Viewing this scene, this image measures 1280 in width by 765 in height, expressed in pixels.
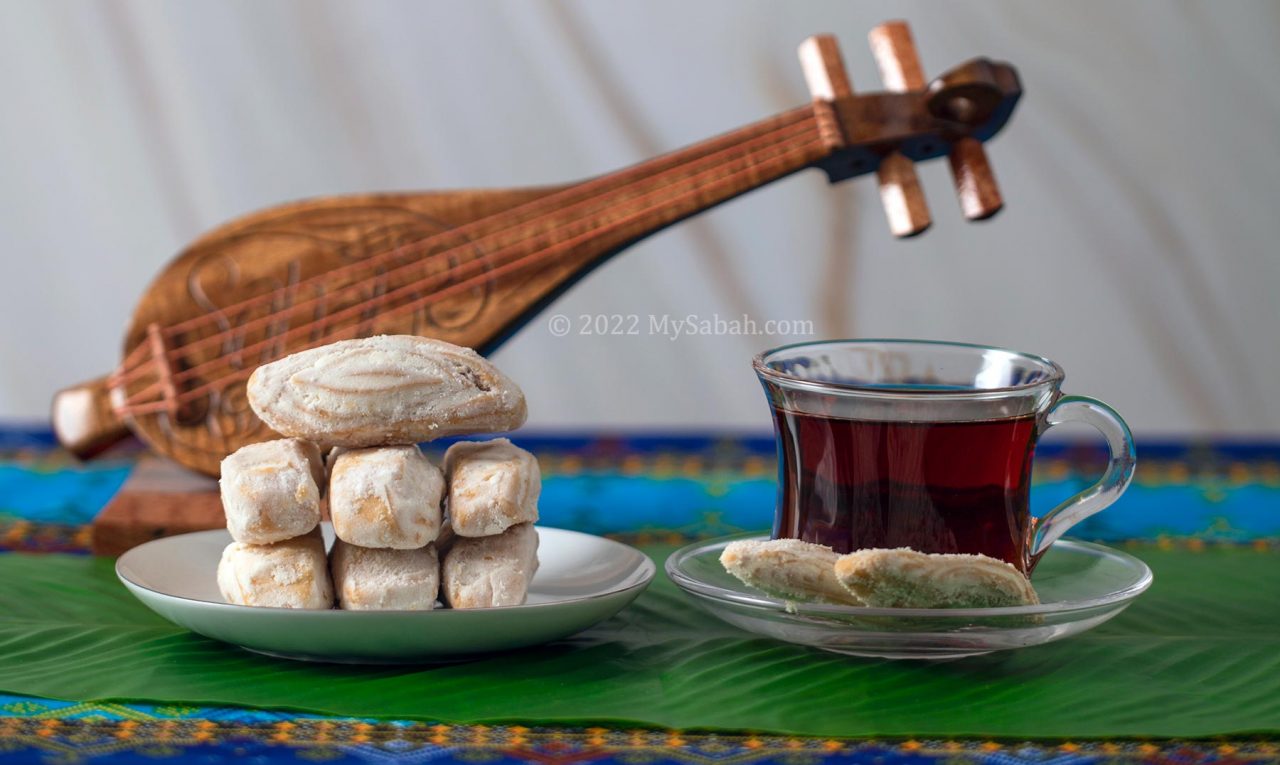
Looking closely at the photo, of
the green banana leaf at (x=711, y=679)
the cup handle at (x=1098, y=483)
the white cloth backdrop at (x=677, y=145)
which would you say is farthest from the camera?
the white cloth backdrop at (x=677, y=145)

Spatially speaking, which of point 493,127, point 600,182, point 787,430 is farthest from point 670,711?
point 493,127

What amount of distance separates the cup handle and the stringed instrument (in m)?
0.31

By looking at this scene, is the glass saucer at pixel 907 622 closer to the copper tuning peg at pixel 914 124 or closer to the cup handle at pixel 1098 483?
the cup handle at pixel 1098 483

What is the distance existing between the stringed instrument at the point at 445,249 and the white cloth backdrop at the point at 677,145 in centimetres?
102

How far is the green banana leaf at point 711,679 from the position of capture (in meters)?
0.57

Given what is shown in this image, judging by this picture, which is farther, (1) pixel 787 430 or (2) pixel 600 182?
(2) pixel 600 182

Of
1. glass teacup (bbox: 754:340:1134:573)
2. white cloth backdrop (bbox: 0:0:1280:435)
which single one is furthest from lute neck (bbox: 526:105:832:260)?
white cloth backdrop (bbox: 0:0:1280:435)

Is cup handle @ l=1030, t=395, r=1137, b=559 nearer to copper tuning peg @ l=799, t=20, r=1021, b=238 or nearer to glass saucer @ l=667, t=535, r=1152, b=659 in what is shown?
glass saucer @ l=667, t=535, r=1152, b=659

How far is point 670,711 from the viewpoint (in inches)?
22.7

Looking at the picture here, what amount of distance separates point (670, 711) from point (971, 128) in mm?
574

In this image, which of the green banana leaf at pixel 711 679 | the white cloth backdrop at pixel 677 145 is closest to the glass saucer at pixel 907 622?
the green banana leaf at pixel 711 679

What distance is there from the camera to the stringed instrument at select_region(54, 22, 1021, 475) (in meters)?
1.00

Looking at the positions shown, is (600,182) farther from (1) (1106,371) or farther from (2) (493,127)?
(1) (1106,371)

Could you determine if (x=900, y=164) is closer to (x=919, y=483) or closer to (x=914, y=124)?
(x=914, y=124)
